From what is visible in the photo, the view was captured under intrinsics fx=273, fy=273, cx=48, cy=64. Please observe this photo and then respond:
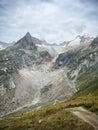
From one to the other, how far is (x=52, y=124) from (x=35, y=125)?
5984mm

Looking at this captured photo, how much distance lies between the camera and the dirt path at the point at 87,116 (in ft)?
199

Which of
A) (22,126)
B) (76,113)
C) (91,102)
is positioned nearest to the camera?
(76,113)

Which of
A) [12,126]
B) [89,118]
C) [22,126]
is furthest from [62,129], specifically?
[12,126]

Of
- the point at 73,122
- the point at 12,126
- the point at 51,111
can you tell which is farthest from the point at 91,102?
the point at 12,126

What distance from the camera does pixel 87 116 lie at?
6469cm

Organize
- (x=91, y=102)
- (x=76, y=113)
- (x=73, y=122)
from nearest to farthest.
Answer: (x=73, y=122), (x=76, y=113), (x=91, y=102)

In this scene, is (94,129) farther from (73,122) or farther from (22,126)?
(22,126)

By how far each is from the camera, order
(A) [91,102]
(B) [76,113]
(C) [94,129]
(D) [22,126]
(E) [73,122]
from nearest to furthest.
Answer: (C) [94,129] → (E) [73,122] → (B) [76,113] → (D) [22,126] → (A) [91,102]

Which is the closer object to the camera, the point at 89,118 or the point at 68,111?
the point at 89,118

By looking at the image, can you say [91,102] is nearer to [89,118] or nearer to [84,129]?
[89,118]

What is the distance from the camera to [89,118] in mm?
63281

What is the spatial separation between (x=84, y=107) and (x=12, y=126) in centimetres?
2127

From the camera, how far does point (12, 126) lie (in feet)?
256

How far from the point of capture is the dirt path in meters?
60.8
